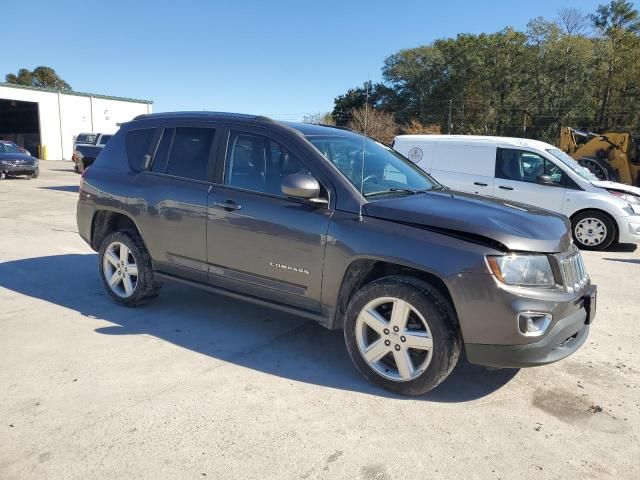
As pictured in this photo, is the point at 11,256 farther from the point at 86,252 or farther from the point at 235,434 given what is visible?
the point at 235,434

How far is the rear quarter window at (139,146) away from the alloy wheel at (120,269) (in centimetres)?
80

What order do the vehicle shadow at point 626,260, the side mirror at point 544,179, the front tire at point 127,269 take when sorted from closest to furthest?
the front tire at point 127,269 → the vehicle shadow at point 626,260 → the side mirror at point 544,179

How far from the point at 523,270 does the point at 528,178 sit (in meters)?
6.93

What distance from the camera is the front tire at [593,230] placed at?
8945 mm

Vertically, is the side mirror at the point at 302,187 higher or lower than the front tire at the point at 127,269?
higher

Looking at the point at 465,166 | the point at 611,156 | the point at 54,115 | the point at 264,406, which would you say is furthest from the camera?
the point at 54,115

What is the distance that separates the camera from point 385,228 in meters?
3.48

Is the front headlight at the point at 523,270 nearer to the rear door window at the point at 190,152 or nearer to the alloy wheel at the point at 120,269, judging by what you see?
the rear door window at the point at 190,152

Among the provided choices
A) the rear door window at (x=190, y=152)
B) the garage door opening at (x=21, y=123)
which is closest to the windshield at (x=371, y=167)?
the rear door window at (x=190, y=152)

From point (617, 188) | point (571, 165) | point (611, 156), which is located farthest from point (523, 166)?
point (611, 156)

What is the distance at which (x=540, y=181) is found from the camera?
920 cm

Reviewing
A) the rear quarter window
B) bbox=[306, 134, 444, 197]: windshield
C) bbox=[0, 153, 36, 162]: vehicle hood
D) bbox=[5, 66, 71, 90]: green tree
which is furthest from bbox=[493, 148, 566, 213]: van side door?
bbox=[5, 66, 71, 90]: green tree

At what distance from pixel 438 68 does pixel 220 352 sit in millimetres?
53269

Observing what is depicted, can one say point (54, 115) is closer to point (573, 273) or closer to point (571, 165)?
point (571, 165)
